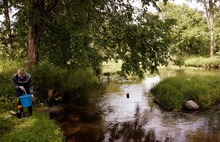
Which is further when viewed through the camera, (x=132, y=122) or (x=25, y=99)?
(x=132, y=122)

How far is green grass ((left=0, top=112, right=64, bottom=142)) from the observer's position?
924cm

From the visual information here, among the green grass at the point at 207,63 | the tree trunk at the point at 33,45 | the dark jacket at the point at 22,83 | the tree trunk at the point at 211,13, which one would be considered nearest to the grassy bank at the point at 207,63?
the green grass at the point at 207,63

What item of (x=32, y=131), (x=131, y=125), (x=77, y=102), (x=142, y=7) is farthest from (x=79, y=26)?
(x=32, y=131)

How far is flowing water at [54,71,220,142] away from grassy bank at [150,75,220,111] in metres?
0.74

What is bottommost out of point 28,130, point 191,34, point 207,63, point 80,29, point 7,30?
point 28,130

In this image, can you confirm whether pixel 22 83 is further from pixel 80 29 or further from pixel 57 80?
pixel 57 80

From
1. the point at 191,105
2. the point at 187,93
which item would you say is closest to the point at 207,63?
the point at 187,93

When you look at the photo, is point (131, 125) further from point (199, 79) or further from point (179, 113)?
point (199, 79)

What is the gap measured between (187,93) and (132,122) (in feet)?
16.1

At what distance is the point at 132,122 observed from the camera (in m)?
14.3

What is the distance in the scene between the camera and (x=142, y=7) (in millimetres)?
16625

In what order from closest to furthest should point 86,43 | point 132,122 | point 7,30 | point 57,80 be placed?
point 132,122, point 86,43, point 57,80, point 7,30

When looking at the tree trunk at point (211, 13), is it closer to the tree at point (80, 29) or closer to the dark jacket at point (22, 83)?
the tree at point (80, 29)

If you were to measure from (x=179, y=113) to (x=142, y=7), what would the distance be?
6.64 metres
